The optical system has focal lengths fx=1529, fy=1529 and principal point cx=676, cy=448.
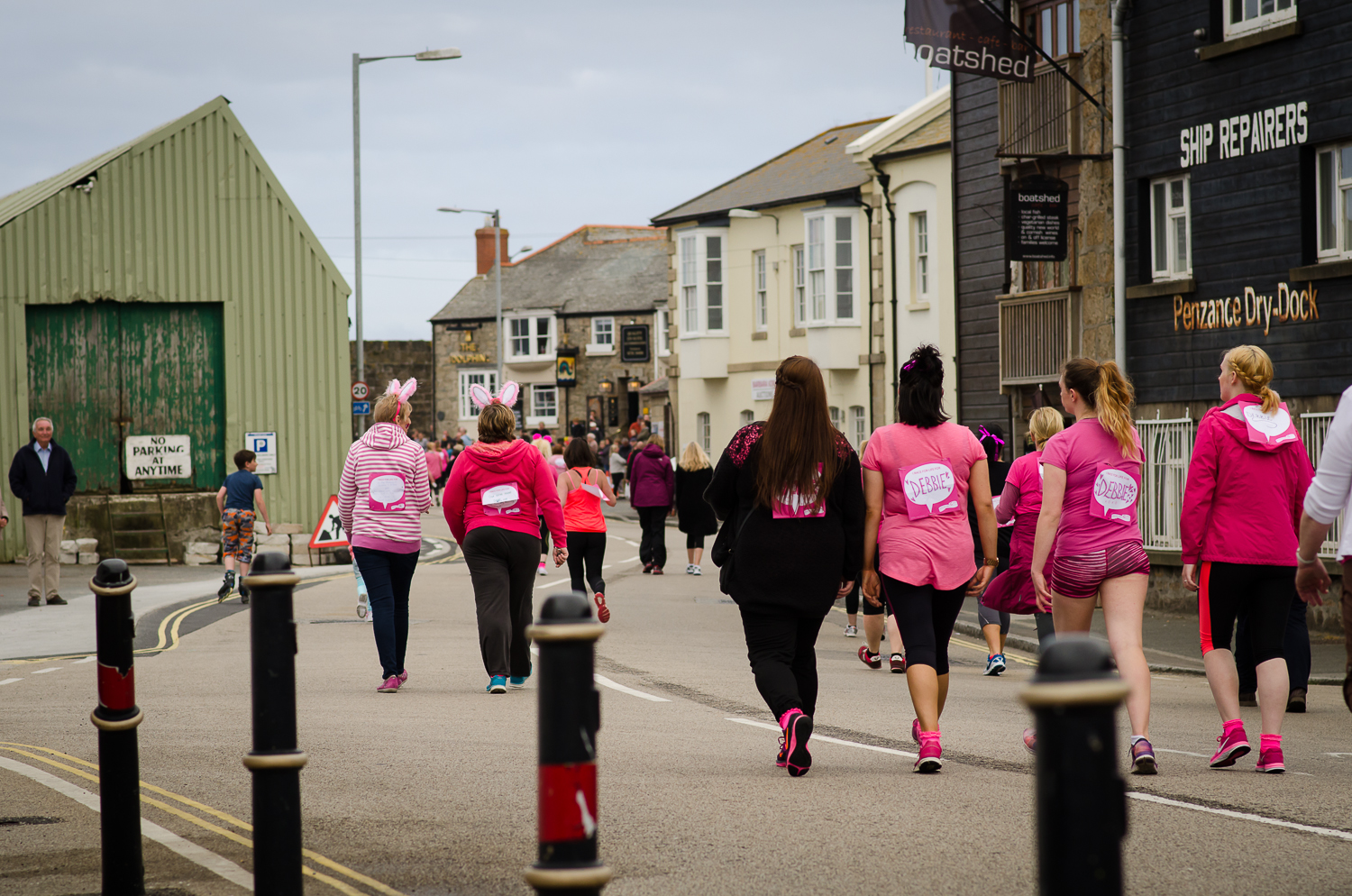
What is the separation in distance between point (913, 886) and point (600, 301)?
2506 inches

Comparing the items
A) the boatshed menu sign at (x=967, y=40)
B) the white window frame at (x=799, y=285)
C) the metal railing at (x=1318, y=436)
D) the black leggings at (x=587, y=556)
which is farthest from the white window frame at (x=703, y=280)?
the metal railing at (x=1318, y=436)

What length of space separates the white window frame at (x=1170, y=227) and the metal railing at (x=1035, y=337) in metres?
2.01

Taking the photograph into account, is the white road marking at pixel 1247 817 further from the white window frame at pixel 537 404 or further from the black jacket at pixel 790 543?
the white window frame at pixel 537 404

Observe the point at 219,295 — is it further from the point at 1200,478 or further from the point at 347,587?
the point at 1200,478

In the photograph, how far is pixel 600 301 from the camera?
223 ft

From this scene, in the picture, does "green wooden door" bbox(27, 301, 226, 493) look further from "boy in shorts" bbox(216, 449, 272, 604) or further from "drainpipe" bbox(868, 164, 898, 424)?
"drainpipe" bbox(868, 164, 898, 424)

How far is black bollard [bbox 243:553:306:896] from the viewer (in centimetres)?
398

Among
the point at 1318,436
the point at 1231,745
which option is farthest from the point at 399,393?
the point at 1318,436

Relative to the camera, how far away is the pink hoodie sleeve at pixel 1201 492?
7.25 metres

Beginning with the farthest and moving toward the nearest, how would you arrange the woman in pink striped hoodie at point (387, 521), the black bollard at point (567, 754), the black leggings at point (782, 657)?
1. the woman in pink striped hoodie at point (387, 521)
2. the black leggings at point (782, 657)
3. the black bollard at point (567, 754)

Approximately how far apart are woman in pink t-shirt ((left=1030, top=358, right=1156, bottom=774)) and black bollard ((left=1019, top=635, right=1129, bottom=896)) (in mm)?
4896

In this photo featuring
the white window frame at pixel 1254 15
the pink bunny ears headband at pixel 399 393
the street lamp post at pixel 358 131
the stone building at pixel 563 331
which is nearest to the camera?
the pink bunny ears headband at pixel 399 393

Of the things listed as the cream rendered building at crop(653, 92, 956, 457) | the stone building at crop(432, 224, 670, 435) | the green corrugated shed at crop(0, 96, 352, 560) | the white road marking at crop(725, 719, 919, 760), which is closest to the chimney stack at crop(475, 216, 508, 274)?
the stone building at crop(432, 224, 670, 435)

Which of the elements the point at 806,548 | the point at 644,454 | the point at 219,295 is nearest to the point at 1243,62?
the point at 644,454
